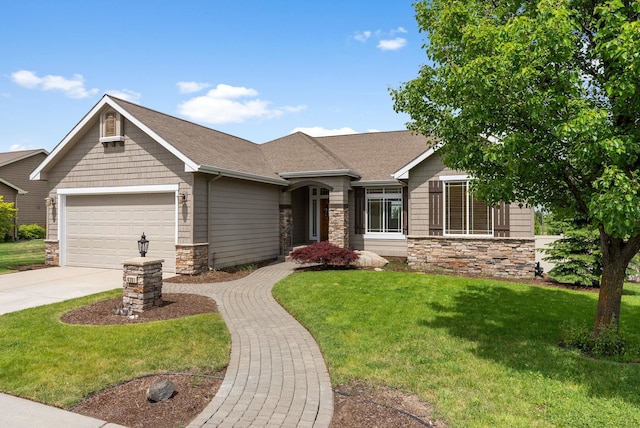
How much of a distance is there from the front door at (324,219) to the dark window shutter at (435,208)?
5.98 meters

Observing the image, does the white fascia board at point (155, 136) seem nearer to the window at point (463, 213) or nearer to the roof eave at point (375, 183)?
the roof eave at point (375, 183)

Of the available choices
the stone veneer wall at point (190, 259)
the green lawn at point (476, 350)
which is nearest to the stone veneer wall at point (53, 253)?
the stone veneer wall at point (190, 259)

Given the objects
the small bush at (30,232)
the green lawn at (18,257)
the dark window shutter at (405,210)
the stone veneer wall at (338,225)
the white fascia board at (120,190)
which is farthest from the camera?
the small bush at (30,232)

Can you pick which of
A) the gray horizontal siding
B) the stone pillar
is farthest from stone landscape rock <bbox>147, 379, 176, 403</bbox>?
the gray horizontal siding

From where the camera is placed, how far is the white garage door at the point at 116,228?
12.9 meters

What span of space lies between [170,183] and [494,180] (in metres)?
10.5

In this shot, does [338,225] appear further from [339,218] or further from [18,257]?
[18,257]

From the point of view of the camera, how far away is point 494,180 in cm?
542

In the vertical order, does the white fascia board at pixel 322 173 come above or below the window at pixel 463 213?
above

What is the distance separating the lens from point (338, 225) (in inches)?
624

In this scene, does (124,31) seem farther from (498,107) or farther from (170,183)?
(498,107)

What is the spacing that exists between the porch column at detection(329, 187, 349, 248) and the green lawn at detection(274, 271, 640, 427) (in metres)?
5.58

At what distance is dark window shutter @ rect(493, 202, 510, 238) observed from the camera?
12.9m

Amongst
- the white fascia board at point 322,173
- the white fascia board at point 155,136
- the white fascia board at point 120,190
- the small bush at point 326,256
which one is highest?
the white fascia board at point 155,136
